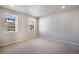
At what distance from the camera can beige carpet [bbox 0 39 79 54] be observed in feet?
7.38

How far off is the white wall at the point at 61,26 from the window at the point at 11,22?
32.7 inches

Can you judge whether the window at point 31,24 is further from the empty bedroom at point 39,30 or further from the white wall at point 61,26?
the white wall at point 61,26

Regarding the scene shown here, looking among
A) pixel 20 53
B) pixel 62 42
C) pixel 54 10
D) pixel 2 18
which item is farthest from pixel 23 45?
pixel 54 10

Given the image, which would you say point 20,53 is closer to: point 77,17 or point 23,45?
point 23,45

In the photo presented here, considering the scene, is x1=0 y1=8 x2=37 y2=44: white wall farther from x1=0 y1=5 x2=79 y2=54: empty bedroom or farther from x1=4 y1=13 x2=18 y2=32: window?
x1=4 y1=13 x2=18 y2=32: window

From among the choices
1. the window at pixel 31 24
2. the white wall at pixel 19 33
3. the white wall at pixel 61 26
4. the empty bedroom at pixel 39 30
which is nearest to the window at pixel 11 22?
the empty bedroom at pixel 39 30

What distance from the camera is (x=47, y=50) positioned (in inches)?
89.1

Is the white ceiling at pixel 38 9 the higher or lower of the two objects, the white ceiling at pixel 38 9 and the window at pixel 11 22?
the higher

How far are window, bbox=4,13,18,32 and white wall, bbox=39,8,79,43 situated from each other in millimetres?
831

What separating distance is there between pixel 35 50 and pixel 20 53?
447mm

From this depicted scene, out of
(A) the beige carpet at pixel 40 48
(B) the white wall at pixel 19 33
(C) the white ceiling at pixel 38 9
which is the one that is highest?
(C) the white ceiling at pixel 38 9

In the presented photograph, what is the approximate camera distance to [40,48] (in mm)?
2281

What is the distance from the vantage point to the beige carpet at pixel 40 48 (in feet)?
7.38
